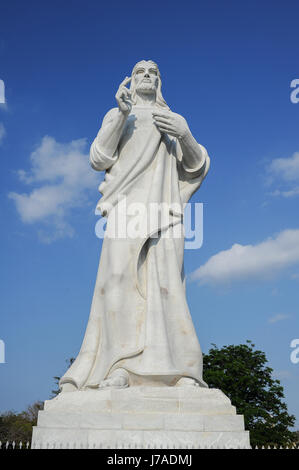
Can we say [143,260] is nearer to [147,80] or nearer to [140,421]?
[140,421]

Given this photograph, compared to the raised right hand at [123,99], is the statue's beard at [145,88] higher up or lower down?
higher up

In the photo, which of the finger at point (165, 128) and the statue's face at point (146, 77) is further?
the statue's face at point (146, 77)

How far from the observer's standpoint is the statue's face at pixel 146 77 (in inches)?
358

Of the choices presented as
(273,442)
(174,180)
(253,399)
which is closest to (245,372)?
(253,399)

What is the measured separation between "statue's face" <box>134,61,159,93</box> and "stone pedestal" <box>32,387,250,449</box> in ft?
18.4

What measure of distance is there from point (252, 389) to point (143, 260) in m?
25.4

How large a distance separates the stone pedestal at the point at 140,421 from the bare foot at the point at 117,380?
22 cm

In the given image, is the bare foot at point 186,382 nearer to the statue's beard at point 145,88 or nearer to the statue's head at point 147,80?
the statue's head at point 147,80

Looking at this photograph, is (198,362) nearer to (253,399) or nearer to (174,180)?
(174,180)

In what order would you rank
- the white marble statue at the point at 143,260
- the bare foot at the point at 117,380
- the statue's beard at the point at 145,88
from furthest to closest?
1. the statue's beard at the point at 145,88
2. the white marble statue at the point at 143,260
3. the bare foot at the point at 117,380

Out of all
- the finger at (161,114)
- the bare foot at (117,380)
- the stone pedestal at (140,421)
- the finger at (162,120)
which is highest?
the finger at (161,114)

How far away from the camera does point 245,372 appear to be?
3073 centimetres

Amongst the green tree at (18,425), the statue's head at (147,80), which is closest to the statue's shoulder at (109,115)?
the statue's head at (147,80)

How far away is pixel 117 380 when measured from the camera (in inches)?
264
